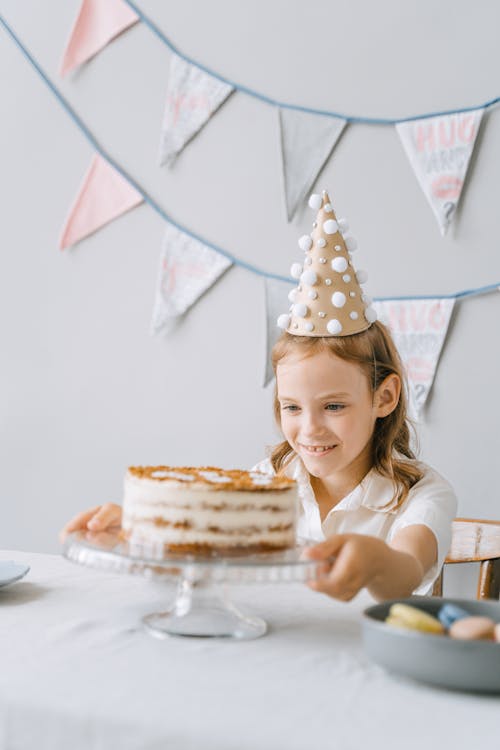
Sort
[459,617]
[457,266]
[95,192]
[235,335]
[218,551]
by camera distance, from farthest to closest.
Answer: [95,192] < [235,335] < [457,266] < [218,551] < [459,617]

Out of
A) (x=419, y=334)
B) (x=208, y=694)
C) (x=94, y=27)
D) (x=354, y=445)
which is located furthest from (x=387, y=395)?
(x=94, y=27)

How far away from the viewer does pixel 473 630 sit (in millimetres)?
663

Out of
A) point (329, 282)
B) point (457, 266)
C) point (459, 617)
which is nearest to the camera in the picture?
point (459, 617)

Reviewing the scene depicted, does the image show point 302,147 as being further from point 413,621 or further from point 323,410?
point 413,621

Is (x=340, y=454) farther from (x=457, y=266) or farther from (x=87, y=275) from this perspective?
(x=87, y=275)

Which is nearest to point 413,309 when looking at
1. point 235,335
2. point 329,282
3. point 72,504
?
point 235,335

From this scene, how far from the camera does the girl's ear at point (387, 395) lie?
4.76 ft

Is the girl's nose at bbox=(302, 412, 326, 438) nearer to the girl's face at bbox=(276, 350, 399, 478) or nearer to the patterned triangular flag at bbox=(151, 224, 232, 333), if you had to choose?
the girl's face at bbox=(276, 350, 399, 478)

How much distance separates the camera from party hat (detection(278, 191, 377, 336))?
1.34 meters

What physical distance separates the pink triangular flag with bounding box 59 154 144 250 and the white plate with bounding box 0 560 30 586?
4.68ft

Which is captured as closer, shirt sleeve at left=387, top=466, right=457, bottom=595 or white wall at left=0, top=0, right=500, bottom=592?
shirt sleeve at left=387, top=466, right=457, bottom=595

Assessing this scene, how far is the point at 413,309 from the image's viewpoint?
1.95 m

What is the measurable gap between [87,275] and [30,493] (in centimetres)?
63

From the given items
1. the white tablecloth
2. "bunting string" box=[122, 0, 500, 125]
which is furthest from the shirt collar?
"bunting string" box=[122, 0, 500, 125]
